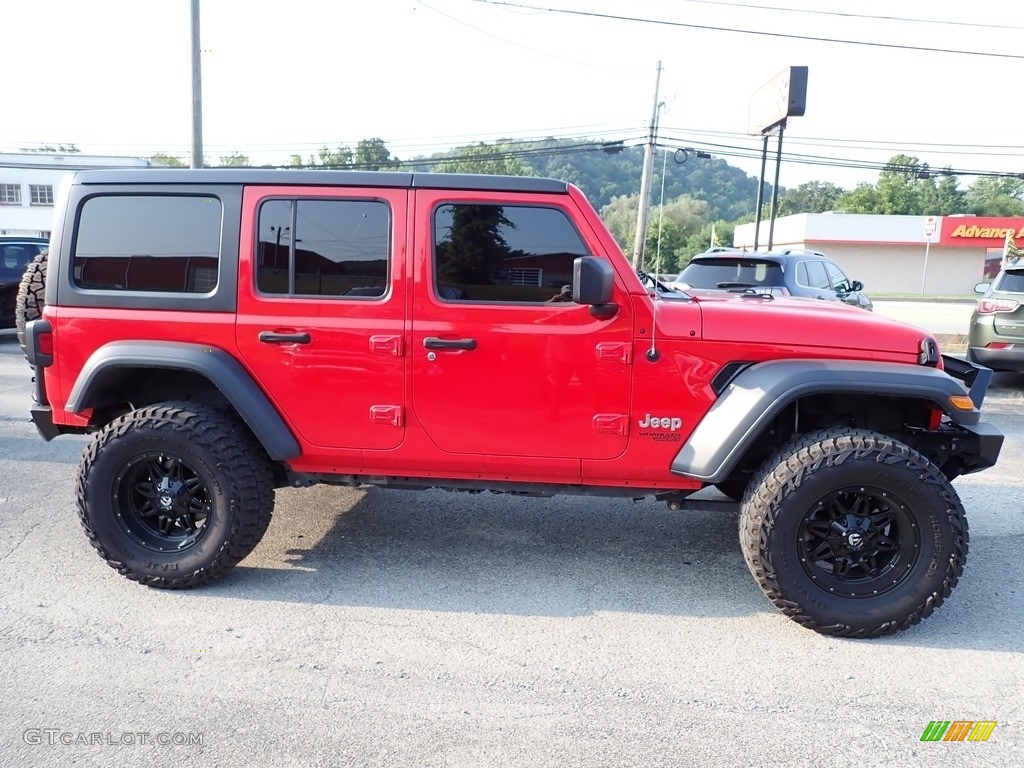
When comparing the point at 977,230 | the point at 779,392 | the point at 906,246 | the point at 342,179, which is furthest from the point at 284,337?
the point at 977,230

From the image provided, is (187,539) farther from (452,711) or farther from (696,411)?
(696,411)

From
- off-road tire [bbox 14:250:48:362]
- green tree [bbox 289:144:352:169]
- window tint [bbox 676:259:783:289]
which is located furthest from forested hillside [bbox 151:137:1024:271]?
off-road tire [bbox 14:250:48:362]

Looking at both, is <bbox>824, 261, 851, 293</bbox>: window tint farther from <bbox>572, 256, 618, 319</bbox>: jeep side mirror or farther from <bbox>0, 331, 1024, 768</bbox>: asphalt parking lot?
<bbox>572, 256, 618, 319</bbox>: jeep side mirror

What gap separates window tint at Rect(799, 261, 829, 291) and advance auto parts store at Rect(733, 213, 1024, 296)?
128 ft

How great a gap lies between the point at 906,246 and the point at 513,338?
49794mm

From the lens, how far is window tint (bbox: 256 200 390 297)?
147 inches

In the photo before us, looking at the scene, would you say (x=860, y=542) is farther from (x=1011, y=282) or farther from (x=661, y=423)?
(x=1011, y=282)

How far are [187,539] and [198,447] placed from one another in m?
0.50

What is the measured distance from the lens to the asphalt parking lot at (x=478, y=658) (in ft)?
8.79

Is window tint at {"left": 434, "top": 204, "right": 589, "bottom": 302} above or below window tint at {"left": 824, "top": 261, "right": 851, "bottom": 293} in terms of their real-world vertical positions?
above

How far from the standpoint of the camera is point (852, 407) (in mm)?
3875

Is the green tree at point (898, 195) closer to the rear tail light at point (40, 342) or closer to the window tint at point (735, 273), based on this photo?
the window tint at point (735, 273)

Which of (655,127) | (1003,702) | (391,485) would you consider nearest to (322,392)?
(391,485)

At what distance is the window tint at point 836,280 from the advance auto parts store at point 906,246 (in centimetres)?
3827
